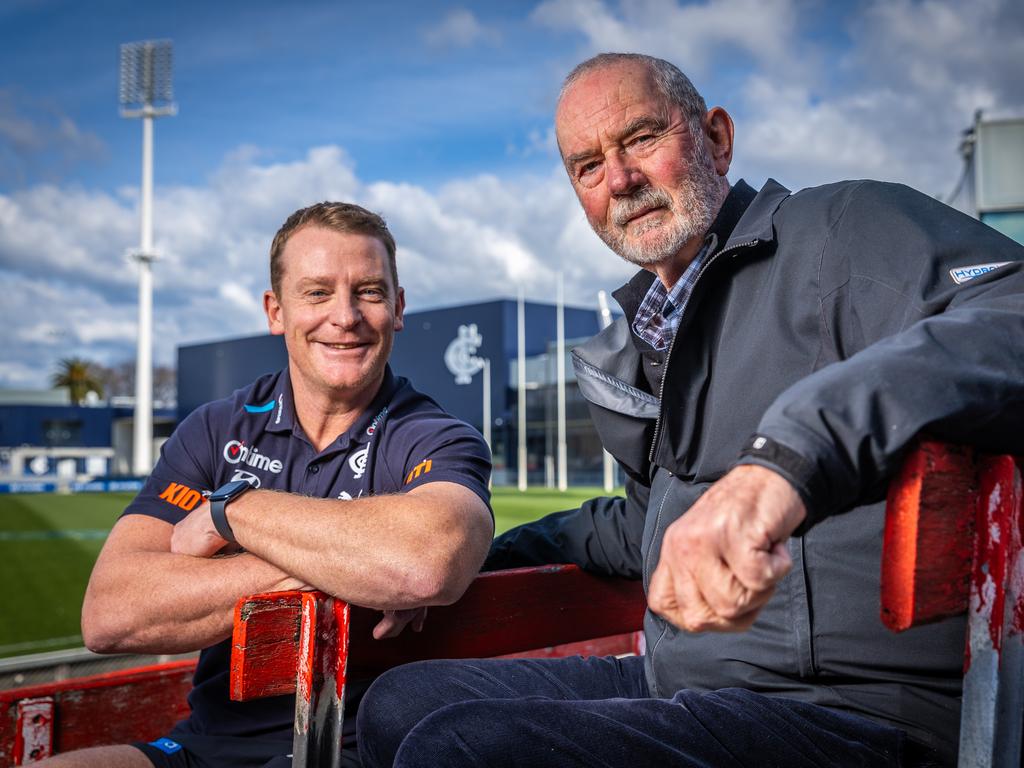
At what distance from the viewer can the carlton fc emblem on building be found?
41875mm

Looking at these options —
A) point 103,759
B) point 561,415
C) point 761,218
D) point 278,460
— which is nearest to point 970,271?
point 761,218

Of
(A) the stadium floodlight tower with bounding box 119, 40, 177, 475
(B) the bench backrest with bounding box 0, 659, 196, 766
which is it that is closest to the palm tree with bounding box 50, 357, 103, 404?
(A) the stadium floodlight tower with bounding box 119, 40, 177, 475

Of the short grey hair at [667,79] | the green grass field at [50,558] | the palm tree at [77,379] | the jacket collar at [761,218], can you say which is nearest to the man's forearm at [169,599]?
the jacket collar at [761,218]

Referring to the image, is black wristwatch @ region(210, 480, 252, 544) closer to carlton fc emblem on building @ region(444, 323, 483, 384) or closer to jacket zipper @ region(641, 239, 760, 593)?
jacket zipper @ region(641, 239, 760, 593)

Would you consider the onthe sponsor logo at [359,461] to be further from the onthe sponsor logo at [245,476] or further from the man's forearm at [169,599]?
the man's forearm at [169,599]

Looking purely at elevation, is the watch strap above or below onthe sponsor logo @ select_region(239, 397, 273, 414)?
below

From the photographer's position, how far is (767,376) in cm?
182

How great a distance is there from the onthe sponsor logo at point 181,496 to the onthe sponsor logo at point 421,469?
0.62 meters

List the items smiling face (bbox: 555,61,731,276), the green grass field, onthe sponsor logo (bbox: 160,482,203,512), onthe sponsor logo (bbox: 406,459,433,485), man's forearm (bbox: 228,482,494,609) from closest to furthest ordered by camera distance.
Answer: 1. man's forearm (bbox: 228,482,494,609)
2. onthe sponsor logo (bbox: 406,459,433,485)
3. smiling face (bbox: 555,61,731,276)
4. onthe sponsor logo (bbox: 160,482,203,512)
5. the green grass field

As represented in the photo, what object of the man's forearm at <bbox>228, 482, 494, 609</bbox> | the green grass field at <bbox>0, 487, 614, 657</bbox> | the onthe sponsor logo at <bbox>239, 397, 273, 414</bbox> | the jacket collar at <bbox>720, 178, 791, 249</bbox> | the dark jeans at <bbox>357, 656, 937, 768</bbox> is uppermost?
the jacket collar at <bbox>720, 178, 791, 249</bbox>

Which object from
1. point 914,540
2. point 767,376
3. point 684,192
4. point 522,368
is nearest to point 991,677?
point 914,540

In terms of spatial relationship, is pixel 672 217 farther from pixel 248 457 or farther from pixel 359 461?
pixel 248 457

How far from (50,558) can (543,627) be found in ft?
45.8

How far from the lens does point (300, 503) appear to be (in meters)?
1.92
